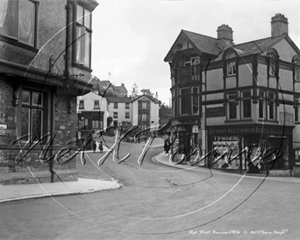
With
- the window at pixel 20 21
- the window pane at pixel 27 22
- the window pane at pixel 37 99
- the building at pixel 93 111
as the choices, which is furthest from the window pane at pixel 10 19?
the building at pixel 93 111

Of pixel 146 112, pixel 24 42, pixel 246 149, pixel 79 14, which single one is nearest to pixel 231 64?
pixel 246 149

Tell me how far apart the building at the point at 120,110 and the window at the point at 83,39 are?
0.36m

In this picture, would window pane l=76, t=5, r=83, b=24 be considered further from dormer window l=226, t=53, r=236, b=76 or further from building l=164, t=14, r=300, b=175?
dormer window l=226, t=53, r=236, b=76

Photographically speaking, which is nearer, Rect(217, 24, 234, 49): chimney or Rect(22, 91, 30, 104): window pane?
Rect(217, 24, 234, 49): chimney

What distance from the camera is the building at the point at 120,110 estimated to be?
3.01 metres

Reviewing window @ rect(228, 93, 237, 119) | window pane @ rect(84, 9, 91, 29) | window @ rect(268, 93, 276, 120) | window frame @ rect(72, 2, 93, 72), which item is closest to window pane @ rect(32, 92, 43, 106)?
window frame @ rect(72, 2, 93, 72)

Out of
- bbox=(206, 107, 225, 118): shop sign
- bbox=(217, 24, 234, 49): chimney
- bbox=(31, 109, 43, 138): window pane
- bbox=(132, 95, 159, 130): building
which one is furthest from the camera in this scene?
bbox=(206, 107, 225, 118): shop sign

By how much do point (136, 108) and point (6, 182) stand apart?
24.9 ft

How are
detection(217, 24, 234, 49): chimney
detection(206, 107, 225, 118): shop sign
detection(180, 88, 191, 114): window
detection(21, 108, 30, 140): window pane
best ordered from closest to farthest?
detection(217, 24, 234, 49): chimney, detection(180, 88, 191, 114): window, detection(21, 108, 30, 140): window pane, detection(206, 107, 225, 118): shop sign

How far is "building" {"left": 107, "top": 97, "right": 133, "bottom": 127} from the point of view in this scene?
301cm

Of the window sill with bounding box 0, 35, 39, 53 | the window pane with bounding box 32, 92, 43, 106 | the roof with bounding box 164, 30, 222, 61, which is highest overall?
the window sill with bounding box 0, 35, 39, 53

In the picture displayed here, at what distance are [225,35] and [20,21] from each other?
299cm

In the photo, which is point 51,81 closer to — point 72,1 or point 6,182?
point 72,1

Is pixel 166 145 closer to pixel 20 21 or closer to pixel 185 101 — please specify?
pixel 185 101
